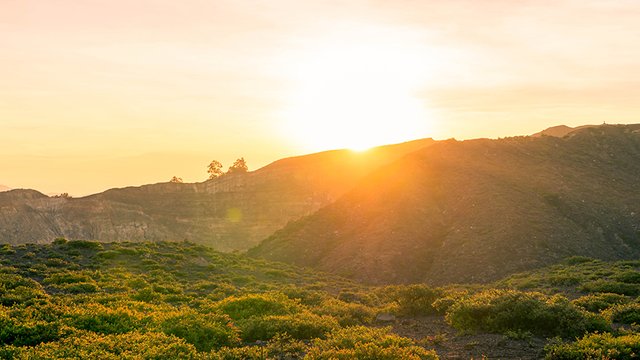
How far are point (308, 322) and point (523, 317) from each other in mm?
9063

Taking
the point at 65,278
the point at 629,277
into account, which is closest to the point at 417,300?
the point at 629,277

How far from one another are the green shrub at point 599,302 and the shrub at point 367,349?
12684 millimetres

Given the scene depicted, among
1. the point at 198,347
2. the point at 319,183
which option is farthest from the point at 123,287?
the point at 319,183

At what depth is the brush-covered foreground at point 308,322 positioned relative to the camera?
48.3 ft

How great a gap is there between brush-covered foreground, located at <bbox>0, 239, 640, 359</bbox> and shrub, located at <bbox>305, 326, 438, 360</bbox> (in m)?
0.04

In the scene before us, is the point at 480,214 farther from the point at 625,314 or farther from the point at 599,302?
the point at 625,314

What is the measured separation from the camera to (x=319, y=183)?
13425cm

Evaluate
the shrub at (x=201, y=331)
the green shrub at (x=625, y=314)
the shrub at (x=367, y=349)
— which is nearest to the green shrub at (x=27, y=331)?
the shrub at (x=201, y=331)

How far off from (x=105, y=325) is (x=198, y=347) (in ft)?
13.7

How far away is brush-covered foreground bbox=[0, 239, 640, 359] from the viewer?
14.7 metres

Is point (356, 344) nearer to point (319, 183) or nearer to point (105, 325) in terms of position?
point (105, 325)

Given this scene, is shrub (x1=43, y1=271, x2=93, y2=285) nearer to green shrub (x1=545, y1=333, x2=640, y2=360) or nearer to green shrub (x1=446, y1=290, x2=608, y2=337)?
green shrub (x1=446, y1=290, x2=608, y2=337)

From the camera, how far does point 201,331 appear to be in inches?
699

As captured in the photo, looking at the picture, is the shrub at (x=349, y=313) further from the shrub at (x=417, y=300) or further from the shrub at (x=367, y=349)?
the shrub at (x=367, y=349)
